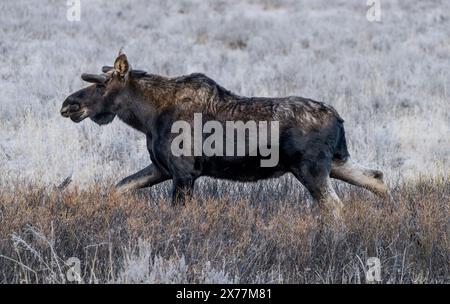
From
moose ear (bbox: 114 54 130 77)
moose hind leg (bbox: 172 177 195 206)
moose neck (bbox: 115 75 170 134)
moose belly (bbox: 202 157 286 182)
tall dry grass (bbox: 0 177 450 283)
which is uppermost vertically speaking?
moose ear (bbox: 114 54 130 77)

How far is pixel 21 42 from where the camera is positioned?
63.6ft

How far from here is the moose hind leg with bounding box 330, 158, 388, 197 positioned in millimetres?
7395

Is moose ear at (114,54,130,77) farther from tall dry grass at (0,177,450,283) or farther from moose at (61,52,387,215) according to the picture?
tall dry grass at (0,177,450,283)

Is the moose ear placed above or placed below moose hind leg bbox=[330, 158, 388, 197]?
above

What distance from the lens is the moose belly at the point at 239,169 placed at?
7.01m

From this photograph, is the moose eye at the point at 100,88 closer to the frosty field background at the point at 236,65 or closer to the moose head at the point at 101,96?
the moose head at the point at 101,96

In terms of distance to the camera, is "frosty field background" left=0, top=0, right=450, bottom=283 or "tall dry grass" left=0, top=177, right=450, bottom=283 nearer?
"tall dry grass" left=0, top=177, right=450, bottom=283

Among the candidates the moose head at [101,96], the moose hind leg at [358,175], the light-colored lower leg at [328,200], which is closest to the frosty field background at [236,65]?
the moose head at [101,96]

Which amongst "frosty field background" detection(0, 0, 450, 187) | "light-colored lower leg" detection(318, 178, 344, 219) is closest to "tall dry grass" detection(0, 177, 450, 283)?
"light-colored lower leg" detection(318, 178, 344, 219)

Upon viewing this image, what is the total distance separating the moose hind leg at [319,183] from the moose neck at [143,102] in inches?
58.6

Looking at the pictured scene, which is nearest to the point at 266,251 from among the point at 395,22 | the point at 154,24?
the point at 154,24

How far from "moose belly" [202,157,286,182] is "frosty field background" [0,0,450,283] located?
0.29 meters

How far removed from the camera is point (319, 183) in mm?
6980
